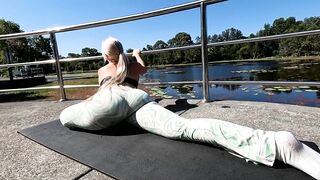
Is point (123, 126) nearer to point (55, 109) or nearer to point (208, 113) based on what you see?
point (208, 113)

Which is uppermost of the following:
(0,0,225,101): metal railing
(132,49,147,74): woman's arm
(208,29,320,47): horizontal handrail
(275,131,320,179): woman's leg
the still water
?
(0,0,225,101): metal railing

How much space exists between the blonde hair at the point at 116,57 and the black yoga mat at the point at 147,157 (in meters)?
0.33

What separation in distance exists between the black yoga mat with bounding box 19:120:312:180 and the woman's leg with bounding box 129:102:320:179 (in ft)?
0.14

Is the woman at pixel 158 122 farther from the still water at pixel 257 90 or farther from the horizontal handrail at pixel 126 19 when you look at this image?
the still water at pixel 257 90

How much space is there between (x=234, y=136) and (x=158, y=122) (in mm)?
474

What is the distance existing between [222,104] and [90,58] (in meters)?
1.58

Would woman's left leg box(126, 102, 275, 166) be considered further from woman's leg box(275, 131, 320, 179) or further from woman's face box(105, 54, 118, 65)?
woman's face box(105, 54, 118, 65)

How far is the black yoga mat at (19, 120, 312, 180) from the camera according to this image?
41.4 inches

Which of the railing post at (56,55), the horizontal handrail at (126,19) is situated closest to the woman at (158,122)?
the horizontal handrail at (126,19)

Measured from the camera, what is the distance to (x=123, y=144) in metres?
1.45

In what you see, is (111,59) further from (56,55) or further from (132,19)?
(56,55)

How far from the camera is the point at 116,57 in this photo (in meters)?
1.89

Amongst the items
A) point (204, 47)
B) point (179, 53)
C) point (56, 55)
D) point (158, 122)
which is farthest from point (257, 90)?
point (179, 53)

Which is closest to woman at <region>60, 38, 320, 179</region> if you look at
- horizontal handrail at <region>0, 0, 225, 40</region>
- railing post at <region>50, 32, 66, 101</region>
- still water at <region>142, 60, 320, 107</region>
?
horizontal handrail at <region>0, 0, 225, 40</region>
